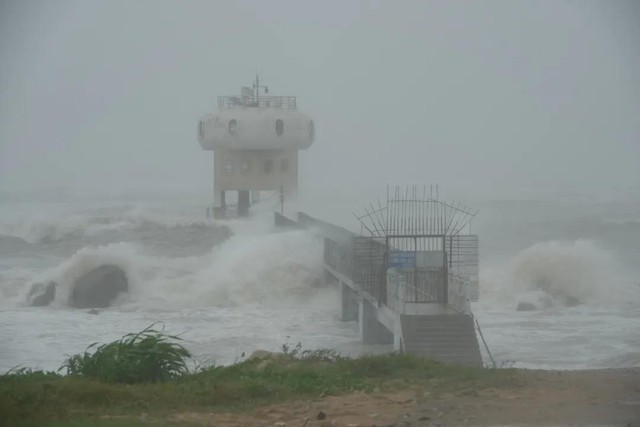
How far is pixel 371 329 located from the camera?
22.7 meters

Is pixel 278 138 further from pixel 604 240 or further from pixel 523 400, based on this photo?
pixel 523 400

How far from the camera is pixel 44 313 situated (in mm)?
28781

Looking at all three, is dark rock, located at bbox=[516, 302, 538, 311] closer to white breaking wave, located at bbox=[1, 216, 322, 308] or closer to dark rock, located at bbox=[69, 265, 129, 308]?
white breaking wave, located at bbox=[1, 216, 322, 308]

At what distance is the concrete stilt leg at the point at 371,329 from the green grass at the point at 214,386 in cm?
817

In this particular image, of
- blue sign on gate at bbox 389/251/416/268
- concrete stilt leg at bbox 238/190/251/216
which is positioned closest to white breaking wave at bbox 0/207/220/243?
concrete stilt leg at bbox 238/190/251/216

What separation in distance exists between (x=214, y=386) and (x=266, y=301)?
18582mm

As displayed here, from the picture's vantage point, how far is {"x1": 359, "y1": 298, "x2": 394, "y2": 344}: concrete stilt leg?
883 inches

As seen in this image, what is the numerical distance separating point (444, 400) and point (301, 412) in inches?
63.6

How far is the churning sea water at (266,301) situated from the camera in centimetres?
2191

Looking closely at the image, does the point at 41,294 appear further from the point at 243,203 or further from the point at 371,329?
the point at 243,203

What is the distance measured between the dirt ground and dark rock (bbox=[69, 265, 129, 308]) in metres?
19.8

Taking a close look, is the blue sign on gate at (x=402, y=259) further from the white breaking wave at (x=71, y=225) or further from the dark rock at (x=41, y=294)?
the white breaking wave at (x=71, y=225)

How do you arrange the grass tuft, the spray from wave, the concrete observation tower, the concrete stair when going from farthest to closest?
the concrete observation tower
the spray from wave
the concrete stair
the grass tuft

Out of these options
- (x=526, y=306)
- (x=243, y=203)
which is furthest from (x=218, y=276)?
(x=243, y=203)
